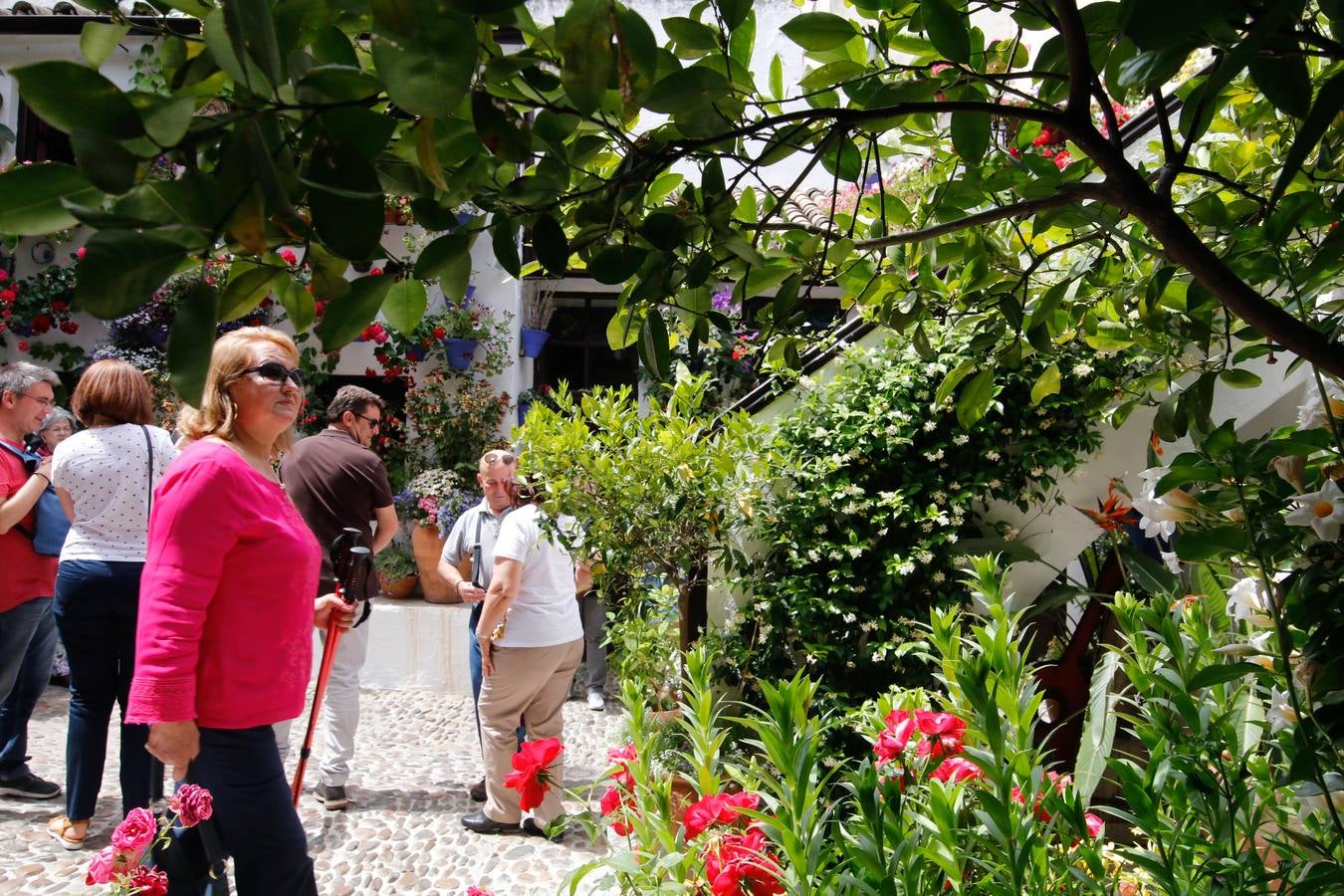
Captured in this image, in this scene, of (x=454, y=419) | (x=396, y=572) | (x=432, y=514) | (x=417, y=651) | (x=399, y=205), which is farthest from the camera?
(x=454, y=419)

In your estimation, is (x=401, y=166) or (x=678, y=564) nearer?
(x=401, y=166)

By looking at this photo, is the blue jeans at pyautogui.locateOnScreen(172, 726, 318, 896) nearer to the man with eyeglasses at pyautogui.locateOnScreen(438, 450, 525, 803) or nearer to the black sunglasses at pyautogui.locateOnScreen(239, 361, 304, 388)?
the black sunglasses at pyautogui.locateOnScreen(239, 361, 304, 388)

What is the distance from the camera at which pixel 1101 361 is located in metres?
3.64

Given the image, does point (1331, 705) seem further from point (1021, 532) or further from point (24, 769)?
point (24, 769)

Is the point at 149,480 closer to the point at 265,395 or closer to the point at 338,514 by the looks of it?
the point at 338,514

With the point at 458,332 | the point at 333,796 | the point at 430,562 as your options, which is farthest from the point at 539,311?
the point at 333,796

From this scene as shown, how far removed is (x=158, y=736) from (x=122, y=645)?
171 cm

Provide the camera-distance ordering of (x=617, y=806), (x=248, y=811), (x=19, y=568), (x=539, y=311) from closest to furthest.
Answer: (x=617, y=806), (x=248, y=811), (x=19, y=568), (x=539, y=311)

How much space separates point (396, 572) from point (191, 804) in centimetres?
587

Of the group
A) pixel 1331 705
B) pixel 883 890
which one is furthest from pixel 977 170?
pixel 883 890

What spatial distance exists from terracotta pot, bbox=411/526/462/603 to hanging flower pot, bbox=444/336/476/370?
1.65 metres

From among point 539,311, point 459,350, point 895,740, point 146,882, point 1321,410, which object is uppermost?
point 539,311

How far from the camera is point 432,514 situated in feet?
26.1

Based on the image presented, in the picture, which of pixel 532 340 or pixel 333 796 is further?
pixel 532 340
